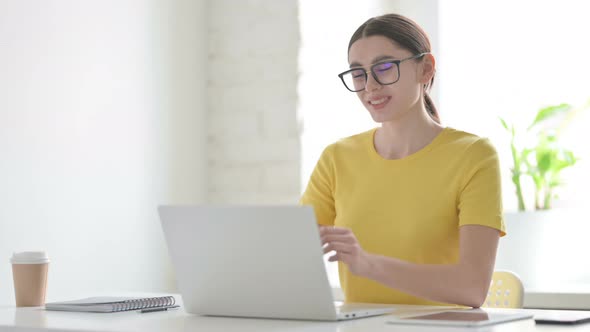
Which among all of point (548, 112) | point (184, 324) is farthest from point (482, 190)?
point (548, 112)

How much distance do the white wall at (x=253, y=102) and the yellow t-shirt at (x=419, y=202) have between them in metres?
0.80

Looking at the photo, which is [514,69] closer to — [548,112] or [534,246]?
[548,112]

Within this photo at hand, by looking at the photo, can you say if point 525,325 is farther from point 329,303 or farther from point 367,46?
point 367,46

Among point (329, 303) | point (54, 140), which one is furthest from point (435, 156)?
point (54, 140)

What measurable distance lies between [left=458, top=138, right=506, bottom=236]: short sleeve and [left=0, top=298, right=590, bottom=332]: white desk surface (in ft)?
1.28

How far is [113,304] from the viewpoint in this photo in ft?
5.16

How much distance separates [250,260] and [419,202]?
0.58 metres

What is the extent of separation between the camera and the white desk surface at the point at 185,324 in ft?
4.19

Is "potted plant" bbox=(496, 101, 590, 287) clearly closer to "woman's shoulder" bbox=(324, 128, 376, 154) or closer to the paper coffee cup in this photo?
"woman's shoulder" bbox=(324, 128, 376, 154)

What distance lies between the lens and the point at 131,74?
2.62 metres

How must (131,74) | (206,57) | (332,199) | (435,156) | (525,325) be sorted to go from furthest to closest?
(206,57) < (131,74) < (332,199) < (435,156) < (525,325)

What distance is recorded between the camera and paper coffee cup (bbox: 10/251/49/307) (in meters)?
1.79

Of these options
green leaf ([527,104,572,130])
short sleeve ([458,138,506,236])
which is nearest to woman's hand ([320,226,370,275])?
short sleeve ([458,138,506,236])

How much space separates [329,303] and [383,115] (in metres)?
0.66
